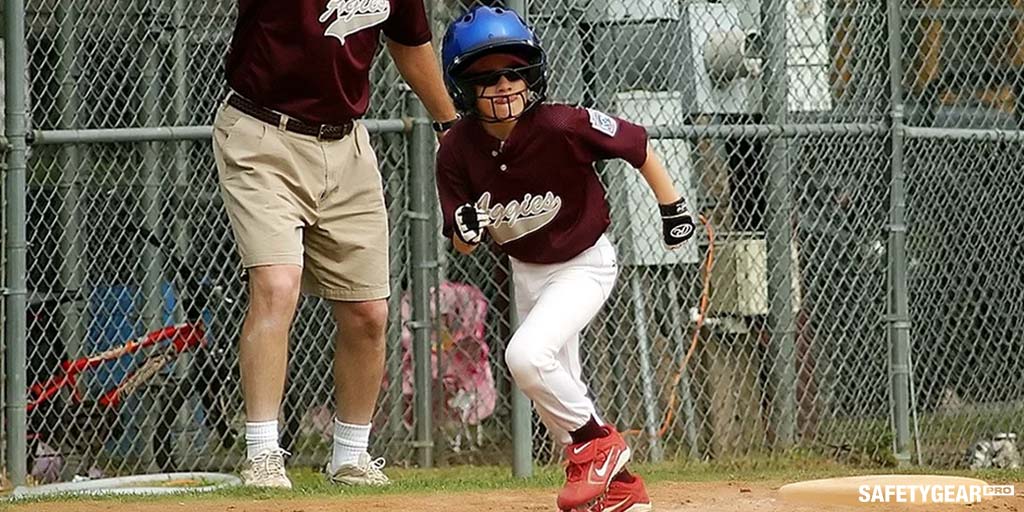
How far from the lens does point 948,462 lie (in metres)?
7.92

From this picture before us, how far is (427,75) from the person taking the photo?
19.5ft

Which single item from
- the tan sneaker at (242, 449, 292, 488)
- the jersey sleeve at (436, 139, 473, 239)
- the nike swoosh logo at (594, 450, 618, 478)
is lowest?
the tan sneaker at (242, 449, 292, 488)

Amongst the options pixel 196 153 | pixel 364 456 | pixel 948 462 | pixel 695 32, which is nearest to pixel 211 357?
pixel 196 153

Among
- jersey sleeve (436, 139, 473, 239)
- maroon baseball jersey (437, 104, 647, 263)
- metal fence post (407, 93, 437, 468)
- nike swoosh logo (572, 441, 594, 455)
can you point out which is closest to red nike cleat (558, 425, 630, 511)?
nike swoosh logo (572, 441, 594, 455)

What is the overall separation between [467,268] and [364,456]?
1.88 meters

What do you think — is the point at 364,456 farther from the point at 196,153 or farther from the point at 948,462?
the point at 948,462

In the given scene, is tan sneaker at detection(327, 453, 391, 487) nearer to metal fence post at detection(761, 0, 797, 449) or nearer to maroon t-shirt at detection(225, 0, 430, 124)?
maroon t-shirt at detection(225, 0, 430, 124)

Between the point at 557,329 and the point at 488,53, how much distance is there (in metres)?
0.82

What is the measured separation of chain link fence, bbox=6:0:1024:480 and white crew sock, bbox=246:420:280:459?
168 centimetres

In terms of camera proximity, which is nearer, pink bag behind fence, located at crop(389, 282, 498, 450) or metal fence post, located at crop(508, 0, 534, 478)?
metal fence post, located at crop(508, 0, 534, 478)

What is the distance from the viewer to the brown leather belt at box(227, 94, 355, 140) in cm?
561

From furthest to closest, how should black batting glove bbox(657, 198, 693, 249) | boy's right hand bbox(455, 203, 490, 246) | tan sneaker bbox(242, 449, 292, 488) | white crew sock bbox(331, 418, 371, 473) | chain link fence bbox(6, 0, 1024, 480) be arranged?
chain link fence bbox(6, 0, 1024, 480)
white crew sock bbox(331, 418, 371, 473)
tan sneaker bbox(242, 449, 292, 488)
black batting glove bbox(657, 198, 693, 249)
boy's right hand bbox(455, 203, 490, 246)

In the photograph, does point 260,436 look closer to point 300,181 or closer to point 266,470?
point 266,470

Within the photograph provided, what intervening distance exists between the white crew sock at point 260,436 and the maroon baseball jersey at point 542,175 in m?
0.99
